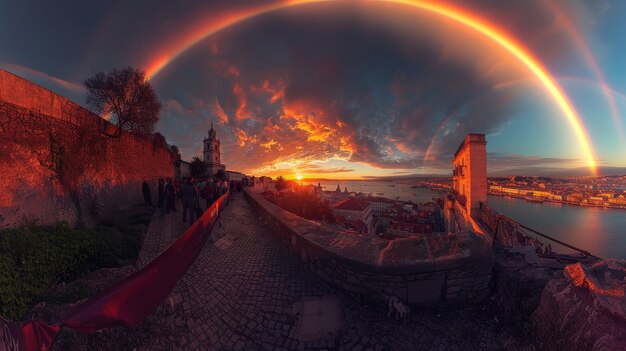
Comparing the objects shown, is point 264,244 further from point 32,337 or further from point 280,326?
point 32,337

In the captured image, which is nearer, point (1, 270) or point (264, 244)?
point (1, 270)

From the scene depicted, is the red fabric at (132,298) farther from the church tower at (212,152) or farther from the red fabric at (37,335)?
the church tower at (212,152)

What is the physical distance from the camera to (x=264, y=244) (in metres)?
5.65

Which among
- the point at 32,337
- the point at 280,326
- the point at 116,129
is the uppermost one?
the point at 116,129

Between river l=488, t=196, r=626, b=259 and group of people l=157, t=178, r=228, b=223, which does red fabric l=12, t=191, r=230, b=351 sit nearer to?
group of people l=157, t=178, r=228, b=223

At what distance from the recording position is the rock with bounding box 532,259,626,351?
5.45 ft

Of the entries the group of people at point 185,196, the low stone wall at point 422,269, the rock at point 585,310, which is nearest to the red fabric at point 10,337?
the low stone wall at point 422,269

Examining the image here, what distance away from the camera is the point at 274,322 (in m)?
2.81

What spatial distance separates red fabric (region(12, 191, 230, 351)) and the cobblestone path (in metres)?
0.44

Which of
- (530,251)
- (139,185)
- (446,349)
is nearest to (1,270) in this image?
(446,349)

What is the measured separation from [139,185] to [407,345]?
1417 centimetres

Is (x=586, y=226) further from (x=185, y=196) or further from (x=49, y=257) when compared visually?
(x=49, y=257)

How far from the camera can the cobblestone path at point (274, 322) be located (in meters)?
2.41

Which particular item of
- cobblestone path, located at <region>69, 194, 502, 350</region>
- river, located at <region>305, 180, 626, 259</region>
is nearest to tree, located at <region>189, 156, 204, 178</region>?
cobblestone path, located at <region>69, 194, 502, 350</region>
